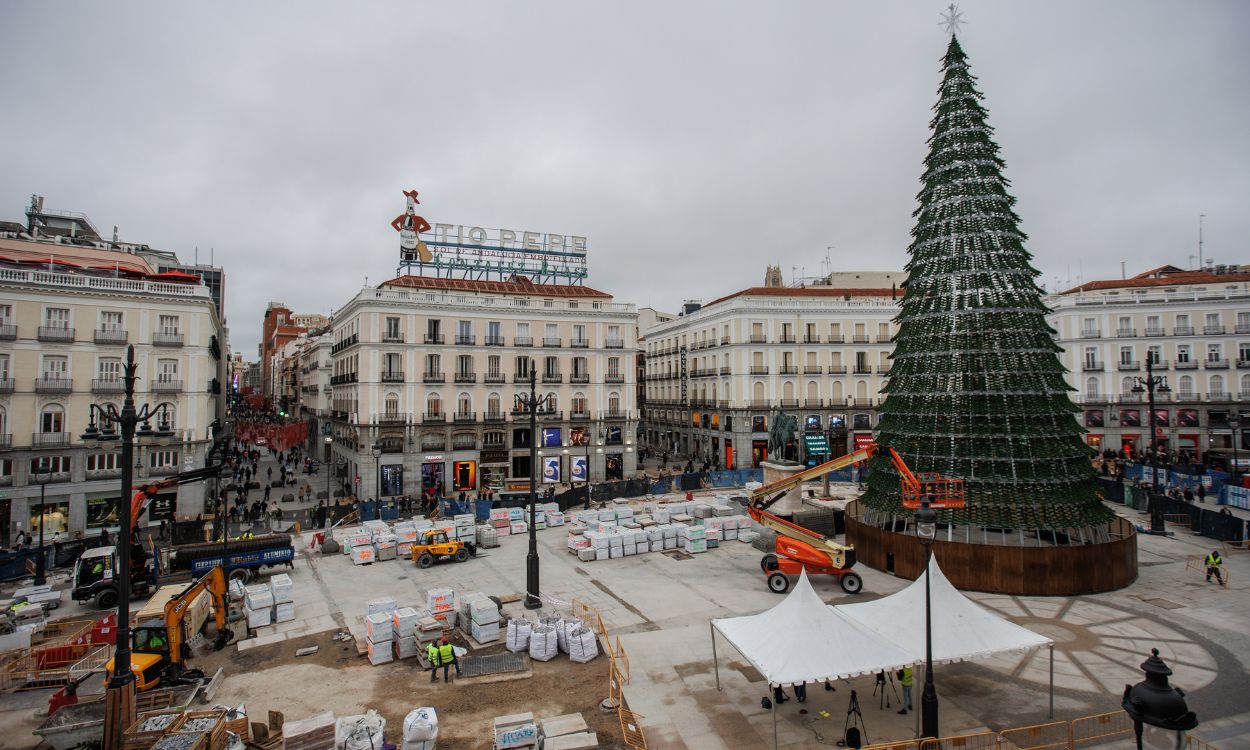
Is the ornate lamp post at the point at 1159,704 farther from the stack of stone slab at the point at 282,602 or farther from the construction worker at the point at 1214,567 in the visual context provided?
the stack of stone slab at the point at 282,602

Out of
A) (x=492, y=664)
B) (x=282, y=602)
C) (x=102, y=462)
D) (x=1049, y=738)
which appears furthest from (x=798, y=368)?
(x=102, y=462)

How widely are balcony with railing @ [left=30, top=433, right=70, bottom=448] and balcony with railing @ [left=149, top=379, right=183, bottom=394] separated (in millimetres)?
4472

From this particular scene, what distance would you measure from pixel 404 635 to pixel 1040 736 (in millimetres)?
14720

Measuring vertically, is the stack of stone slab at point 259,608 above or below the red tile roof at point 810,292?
below

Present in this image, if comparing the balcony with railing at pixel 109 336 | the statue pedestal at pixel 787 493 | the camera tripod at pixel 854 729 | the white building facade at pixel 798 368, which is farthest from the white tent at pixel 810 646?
the white building facade at pixel 798 368

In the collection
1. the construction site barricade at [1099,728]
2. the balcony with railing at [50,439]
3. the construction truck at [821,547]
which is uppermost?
the balcony with railing at [50,439]

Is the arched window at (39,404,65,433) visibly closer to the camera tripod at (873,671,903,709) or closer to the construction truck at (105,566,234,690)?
the construction truck at (105,566,234,690)

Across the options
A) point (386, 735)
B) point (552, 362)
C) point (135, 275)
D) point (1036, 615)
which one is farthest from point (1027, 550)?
point (135, 275)

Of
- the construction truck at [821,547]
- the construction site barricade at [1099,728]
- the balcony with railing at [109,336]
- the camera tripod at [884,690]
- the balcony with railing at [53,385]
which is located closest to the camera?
the construction site barricade at [1099,728]

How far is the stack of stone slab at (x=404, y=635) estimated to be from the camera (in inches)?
657

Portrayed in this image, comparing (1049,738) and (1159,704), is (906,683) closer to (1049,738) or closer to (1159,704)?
(1049,738)

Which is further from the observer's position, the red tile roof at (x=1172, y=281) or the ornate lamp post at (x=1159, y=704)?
the red tile roof at (x=1172, y=281)

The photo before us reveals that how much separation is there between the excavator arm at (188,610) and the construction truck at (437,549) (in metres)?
7.44

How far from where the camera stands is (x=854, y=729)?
11781 millimetres
